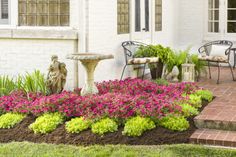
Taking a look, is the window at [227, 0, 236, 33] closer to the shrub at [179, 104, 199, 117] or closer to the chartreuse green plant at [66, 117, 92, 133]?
the shrub at [179, 104, 199, 117]

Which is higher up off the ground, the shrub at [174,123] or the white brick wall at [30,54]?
the white brick wall at [30,54]

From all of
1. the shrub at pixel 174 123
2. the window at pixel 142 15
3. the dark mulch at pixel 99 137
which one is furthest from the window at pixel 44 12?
the shrub at pixel 174 123

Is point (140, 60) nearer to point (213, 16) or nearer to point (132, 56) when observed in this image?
point (132, 56)

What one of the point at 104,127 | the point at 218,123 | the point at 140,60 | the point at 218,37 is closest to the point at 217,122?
the point at 218,123

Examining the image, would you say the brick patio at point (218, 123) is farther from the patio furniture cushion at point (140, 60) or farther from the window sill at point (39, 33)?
the window sill at point (39, 33)

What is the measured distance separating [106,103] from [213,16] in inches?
292

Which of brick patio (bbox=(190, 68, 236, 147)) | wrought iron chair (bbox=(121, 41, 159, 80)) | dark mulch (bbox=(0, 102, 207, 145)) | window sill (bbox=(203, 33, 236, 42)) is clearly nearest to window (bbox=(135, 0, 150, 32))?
wrought iron chair (bbox=(121, 41, 159, 80))

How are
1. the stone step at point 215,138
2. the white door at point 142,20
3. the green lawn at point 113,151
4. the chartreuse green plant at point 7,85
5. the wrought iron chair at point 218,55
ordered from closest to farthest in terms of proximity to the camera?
1. the green lawn at point 113,151
2. the stone step at point 215,138
3. the chartreuse green plant at point 7,85
4. the wrought iron chair at point 218,55
5. the white door at point 142,20

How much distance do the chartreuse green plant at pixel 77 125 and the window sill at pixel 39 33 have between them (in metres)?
2.45

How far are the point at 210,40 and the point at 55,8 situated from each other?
19.4 ft

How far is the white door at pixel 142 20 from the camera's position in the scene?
12250 millimetres

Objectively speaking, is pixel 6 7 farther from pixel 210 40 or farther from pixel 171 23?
pixel 210 40

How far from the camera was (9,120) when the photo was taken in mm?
8406

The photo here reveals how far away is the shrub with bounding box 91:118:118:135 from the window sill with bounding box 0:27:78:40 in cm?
262
